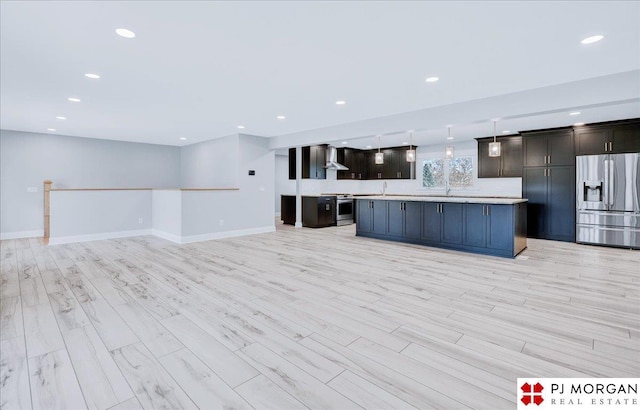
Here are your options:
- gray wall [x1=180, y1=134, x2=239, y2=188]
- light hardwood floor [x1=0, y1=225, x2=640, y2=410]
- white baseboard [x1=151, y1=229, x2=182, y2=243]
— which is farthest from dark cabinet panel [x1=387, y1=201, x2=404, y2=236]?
white baseboard [x1=151, y1=229, x2=182, y2=243]

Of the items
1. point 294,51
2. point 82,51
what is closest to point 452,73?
point 294,51

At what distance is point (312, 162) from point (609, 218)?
653cm

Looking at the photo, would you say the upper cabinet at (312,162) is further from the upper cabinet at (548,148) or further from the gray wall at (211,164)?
the upper cabinet at (548,148)

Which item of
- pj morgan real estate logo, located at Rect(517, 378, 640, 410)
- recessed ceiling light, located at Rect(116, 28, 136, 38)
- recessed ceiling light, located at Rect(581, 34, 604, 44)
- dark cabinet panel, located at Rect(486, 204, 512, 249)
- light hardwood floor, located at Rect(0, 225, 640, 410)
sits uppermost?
recessed ceiling light, located at Rect(116, 28, 136, 38)

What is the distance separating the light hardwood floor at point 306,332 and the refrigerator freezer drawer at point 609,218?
1.40m

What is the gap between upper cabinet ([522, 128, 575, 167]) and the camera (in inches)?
244

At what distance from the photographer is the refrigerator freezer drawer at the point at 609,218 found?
5453 millimetres

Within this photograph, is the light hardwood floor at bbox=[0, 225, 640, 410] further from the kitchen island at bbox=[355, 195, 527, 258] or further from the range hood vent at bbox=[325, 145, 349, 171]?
the range hood vent at bbox=[325, 145, 349, 171]

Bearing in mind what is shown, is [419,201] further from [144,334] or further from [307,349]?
[144,334]

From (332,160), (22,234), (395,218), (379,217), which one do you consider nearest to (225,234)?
(379,217)

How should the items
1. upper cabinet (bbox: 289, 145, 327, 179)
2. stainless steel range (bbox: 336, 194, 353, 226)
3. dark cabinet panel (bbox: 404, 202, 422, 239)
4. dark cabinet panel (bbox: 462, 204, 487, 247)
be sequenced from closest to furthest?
1. dark cabinet panel (bbox: 462, 204, 487, 247)
2. dark cabinet panel (bbox: 404, 202, 422, 239)
3. upper cabinet (bbox: 289, 145, 327, 179)
4. stainless steel range (bbox: 336, 194, 353, 226)

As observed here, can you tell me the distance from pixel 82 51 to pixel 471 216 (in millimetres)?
5627

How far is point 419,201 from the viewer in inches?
235

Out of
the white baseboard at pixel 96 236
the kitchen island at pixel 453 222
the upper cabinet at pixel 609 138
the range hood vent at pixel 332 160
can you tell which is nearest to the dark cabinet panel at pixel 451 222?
the kitchen island at pixel 453 222
